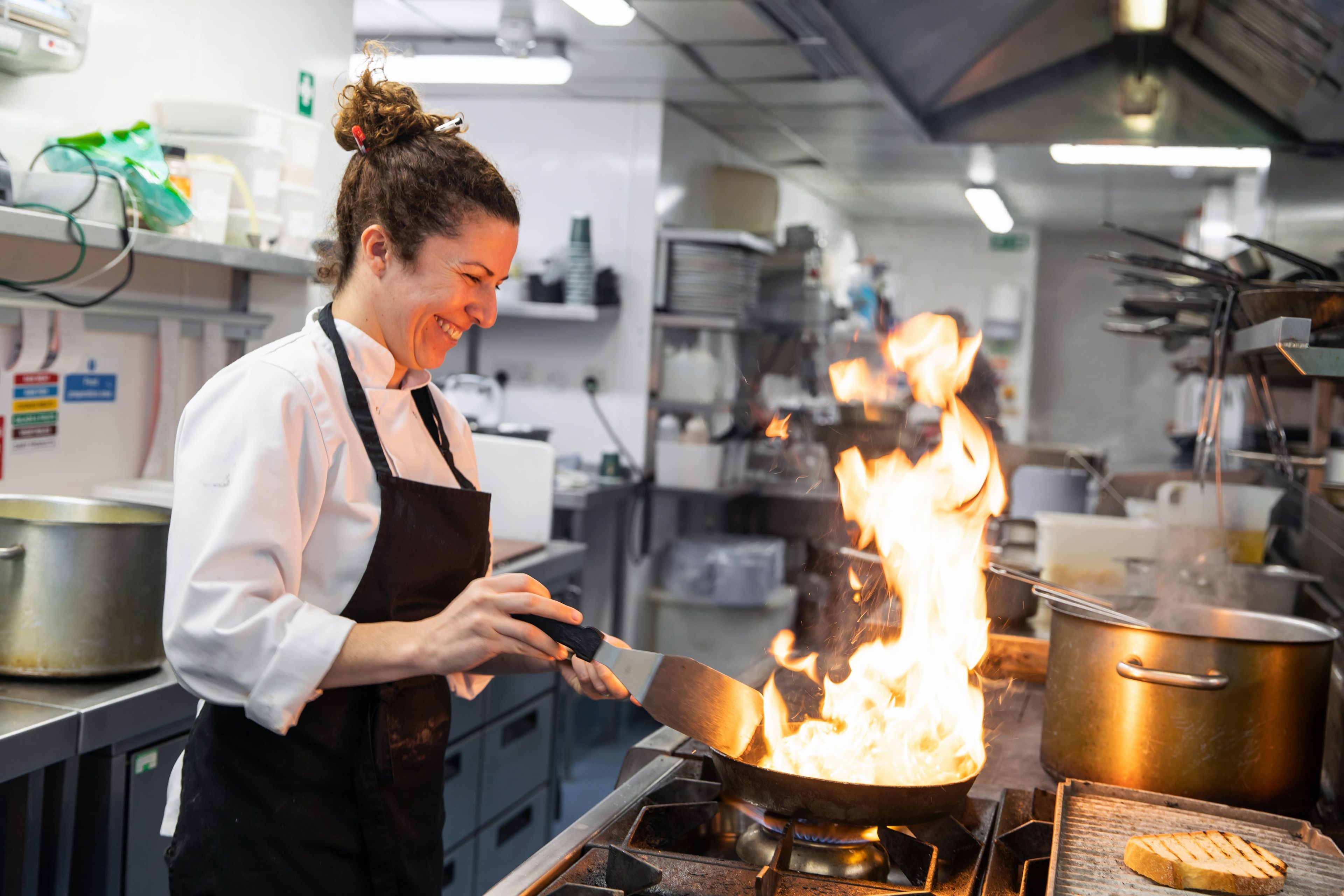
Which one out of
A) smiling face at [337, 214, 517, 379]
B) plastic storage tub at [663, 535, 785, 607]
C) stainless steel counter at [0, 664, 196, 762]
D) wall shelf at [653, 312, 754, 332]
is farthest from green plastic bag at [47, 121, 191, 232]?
plastic storage tub at [663, 535, 785, 607]

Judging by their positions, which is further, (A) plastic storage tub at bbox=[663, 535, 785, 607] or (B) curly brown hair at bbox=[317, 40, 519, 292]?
(A) plastic storage tub at bbox=[663, 535, 785, 607]

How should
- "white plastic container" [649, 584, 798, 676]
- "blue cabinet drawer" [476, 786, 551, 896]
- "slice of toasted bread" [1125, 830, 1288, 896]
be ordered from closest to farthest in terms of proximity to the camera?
1. "slice of toasted bread" [1125, 830, 1288, 896]
2. "blue cabinet drawer" [476, 786, 551, 896]
3. "white plastic container" [649, 584, 798, 676]

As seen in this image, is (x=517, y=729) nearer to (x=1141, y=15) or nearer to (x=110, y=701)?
(x=110, y=701)

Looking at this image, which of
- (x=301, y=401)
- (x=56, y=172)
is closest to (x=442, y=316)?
(x=301, y=401)

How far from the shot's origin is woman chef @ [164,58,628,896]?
1.17 metres

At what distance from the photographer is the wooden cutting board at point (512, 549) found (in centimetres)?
317

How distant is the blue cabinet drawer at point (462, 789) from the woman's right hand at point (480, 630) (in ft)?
5.58

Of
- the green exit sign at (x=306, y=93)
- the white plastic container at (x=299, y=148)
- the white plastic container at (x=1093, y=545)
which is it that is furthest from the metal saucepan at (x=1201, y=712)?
the green exit sign at (x=306, y=93)

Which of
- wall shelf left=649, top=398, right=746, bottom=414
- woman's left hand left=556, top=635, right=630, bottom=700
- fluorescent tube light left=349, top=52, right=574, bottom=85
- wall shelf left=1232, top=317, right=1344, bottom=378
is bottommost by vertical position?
woman's left hand left=556, top=635, right=630, bottom=700

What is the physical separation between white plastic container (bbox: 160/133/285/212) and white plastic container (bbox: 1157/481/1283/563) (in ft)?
7.52

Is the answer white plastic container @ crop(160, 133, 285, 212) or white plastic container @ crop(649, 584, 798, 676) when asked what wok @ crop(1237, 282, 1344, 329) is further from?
white plastic container @ crop(649, 584, 798, 676)

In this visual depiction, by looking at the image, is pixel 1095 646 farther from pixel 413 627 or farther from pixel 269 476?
pixel 269 476

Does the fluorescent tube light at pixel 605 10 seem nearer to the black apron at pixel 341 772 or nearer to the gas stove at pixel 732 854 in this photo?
the black apron at pixel 341 772

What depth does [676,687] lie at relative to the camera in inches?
48.9
